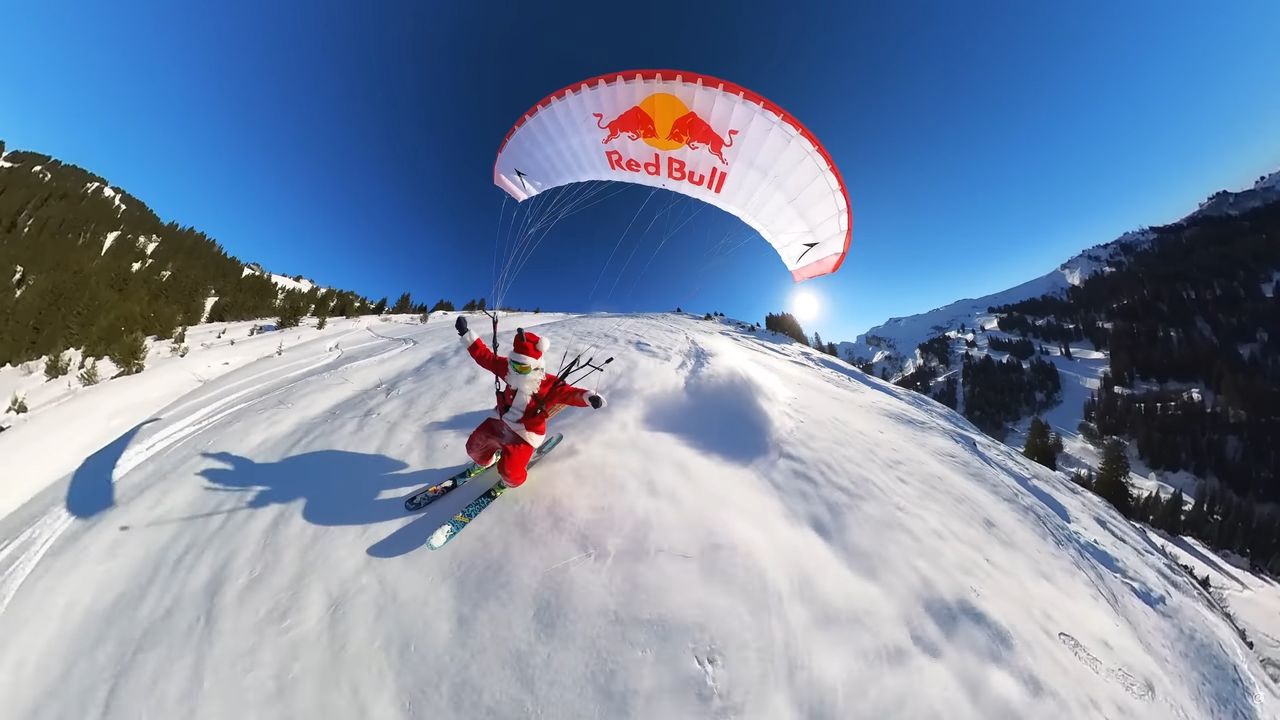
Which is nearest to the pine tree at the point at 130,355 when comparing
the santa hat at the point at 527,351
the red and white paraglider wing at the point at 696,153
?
the santa hat at the point at 527,351

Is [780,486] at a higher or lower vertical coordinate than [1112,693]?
higher

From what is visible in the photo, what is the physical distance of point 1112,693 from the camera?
103 inches

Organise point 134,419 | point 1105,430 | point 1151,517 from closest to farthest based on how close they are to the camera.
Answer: point 134,419 < point 1151,517 < point 1105,430

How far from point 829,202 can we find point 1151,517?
26.0 metres

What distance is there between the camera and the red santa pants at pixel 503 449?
135 inches

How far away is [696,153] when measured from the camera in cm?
745

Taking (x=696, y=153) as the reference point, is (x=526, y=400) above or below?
below

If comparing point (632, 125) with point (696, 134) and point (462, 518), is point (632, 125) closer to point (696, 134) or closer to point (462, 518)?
point (696, 134)

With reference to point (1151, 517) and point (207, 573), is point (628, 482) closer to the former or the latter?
point (207, 573)

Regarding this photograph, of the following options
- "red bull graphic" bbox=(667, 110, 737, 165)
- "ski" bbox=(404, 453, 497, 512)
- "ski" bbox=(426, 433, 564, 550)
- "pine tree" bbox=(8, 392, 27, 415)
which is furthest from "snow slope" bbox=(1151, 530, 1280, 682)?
"pine tree" bbox=(8, 392, 27, 415)

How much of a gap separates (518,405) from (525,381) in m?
0.24

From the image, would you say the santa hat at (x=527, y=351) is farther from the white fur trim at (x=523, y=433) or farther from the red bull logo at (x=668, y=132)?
the red bull logo at (x=668, y=132)

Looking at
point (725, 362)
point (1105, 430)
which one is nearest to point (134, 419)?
point (725, 362)

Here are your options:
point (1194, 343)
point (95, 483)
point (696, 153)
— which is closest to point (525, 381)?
point (95, 483)
